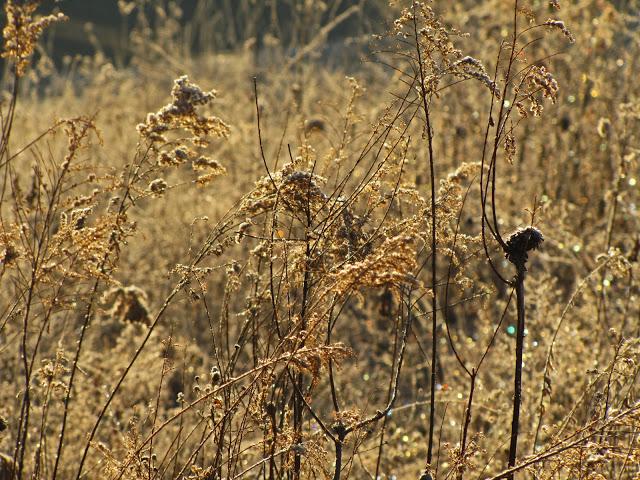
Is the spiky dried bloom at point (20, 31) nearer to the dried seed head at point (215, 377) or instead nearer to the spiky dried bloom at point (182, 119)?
the spiky dried bloom at point (182, 119)

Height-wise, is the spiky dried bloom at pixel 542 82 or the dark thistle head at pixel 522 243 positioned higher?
the spiky dried bloom at pixel 542 82

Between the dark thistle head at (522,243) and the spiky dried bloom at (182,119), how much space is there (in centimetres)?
66

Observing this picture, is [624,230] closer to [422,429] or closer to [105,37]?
[422,429]

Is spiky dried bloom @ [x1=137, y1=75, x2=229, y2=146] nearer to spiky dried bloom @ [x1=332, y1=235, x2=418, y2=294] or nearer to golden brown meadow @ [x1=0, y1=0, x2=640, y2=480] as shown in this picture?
golden brown meadow @ [x1=0, y1=0, x2=640, y2=480]

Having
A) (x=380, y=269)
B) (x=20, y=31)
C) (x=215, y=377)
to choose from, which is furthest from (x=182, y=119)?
(x=380, y=269)

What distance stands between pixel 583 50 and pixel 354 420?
4.32 meters

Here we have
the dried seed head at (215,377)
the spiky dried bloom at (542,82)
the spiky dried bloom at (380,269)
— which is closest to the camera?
the spiky dried bloom at (380,269)

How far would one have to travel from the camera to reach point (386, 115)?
1.53 meters

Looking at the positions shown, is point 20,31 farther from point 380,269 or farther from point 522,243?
point 522,243

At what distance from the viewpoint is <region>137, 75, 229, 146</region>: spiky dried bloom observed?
1728mm

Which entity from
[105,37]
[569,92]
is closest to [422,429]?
[569,92]

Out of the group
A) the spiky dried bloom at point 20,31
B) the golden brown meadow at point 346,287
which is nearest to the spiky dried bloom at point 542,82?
the golden brown meadow at point 346,287

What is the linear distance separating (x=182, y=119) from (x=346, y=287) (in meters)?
0.65

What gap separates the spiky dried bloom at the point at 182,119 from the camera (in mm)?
1728
